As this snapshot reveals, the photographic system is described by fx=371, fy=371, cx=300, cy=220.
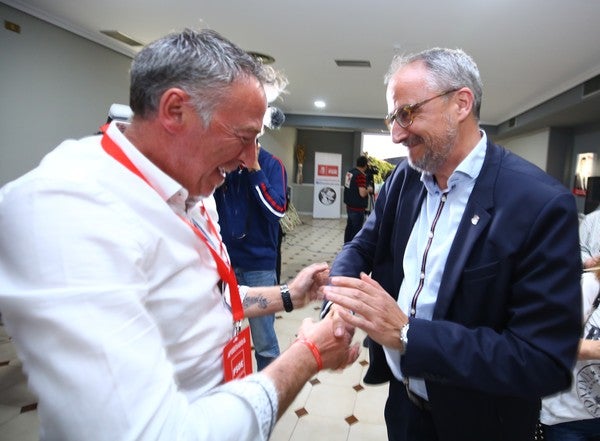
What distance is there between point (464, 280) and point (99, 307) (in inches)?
35.4

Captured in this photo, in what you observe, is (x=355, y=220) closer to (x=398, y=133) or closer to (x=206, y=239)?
(x=398, y=133)

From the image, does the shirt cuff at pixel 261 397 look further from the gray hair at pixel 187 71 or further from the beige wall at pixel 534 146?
the beige wall at pixel 534 146

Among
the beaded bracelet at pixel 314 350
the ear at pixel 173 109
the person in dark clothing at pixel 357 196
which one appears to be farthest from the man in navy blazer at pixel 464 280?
the person in dark clothing at pixel 357 196

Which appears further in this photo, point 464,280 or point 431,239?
point 431,239

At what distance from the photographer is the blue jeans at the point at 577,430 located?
1.45 meters

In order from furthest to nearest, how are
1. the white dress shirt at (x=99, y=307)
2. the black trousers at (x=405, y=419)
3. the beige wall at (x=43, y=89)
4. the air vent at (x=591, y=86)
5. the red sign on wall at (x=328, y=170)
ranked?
the red sign on wall at (x=328, y=170) → the air vent at (x=591, y=86) → the beige wall at (x=43, y=89) → the black trousers at (x=405, y=419) → the white dress shirt at (x=99, y=307)

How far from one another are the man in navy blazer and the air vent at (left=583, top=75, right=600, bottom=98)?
6045 millimetres

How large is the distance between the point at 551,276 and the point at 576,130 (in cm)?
1038

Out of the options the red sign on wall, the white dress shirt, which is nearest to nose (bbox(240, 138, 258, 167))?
the white dress shirt

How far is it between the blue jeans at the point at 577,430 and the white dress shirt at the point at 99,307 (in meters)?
1.40

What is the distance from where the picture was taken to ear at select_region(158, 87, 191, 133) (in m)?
0.80

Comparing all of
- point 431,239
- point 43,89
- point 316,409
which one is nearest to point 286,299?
point 431,239

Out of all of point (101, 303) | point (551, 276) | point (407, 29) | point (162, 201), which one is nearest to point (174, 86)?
point (162, 201)

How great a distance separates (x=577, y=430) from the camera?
4.82ft
